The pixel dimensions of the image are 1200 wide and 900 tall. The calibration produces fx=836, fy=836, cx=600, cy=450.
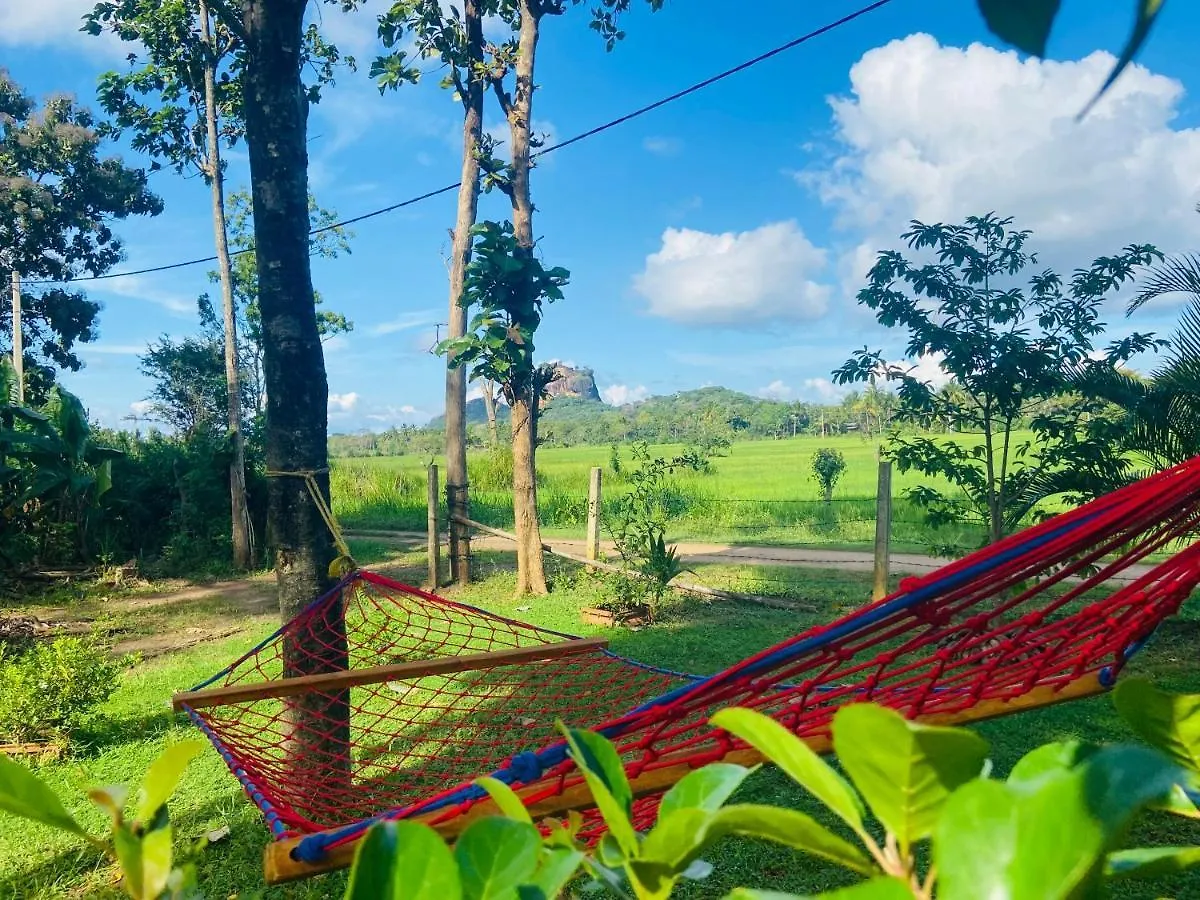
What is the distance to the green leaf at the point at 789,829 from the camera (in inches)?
10.3

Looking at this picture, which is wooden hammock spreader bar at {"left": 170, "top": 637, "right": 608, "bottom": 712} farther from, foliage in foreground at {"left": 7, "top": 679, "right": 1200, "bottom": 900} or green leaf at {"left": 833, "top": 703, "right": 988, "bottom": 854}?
green leaf at {"left": 833, "top": 703, "right": 988, "bottom": 854}

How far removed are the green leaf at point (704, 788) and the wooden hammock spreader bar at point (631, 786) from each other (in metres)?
0.72

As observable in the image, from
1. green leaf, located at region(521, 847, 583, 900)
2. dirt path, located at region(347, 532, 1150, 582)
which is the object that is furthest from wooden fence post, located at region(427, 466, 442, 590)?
green leaf, located at region(521, 847, 583, 900)

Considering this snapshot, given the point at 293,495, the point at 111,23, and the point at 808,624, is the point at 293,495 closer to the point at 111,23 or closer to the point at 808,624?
the point at 808,624

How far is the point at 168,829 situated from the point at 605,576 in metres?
5.84

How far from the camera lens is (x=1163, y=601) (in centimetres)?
103

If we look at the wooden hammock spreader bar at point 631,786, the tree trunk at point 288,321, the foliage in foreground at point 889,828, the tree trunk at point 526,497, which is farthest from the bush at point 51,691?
the foliage in foreground at point 889,828

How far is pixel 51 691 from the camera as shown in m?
3.06

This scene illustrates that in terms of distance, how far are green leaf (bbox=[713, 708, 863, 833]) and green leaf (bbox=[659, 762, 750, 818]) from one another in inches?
1.0

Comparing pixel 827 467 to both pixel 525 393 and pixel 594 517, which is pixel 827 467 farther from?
pixel 525 393

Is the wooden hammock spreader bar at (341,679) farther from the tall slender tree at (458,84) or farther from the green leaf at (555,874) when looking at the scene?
the tall slender tree at (458,84)

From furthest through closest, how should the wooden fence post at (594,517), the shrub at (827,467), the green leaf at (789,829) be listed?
the shrub at (827,467) < the wooden fence post at (594,517) < the green leaf at (789,829)

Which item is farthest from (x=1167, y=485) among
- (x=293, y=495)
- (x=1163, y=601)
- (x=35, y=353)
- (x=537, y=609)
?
(x=35, y=353)

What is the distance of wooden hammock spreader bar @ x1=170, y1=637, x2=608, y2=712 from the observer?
72.5 inches
